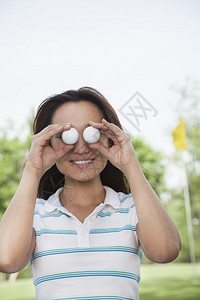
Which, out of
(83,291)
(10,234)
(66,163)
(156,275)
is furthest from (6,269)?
(156,275)

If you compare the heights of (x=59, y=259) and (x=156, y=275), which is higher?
(x=59, y=259)

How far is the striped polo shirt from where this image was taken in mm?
1205

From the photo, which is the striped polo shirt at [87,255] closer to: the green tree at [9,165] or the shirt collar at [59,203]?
the shirt collar at [59,203]

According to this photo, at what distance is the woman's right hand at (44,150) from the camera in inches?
49.0

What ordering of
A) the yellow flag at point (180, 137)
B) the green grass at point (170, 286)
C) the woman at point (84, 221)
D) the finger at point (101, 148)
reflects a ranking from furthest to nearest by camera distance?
the yellow flag at point (180, 137) → the green grass at point (170, 286) → the finger at point (101, 148) → the woman at point (84, 221)

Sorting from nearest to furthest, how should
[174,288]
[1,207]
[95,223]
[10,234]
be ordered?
1. [10,234]
2. [95,223]
3. [174,288]
4. [1,207]

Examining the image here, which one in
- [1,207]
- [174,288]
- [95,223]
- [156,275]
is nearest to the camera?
[95,223]

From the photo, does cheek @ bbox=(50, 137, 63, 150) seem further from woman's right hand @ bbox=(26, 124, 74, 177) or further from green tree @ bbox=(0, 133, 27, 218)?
green tree @ bbox=(0, 133, 27, 218)

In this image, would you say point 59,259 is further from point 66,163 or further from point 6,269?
point 66,163

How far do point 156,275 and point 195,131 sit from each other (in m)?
5.64

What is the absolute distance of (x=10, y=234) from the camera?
3.84 ft

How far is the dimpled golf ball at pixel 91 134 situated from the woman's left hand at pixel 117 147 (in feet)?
0.04

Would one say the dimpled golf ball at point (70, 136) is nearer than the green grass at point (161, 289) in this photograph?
Yes

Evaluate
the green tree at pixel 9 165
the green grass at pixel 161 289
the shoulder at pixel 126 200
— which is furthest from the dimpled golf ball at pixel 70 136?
the green tree at pixel 9 165
